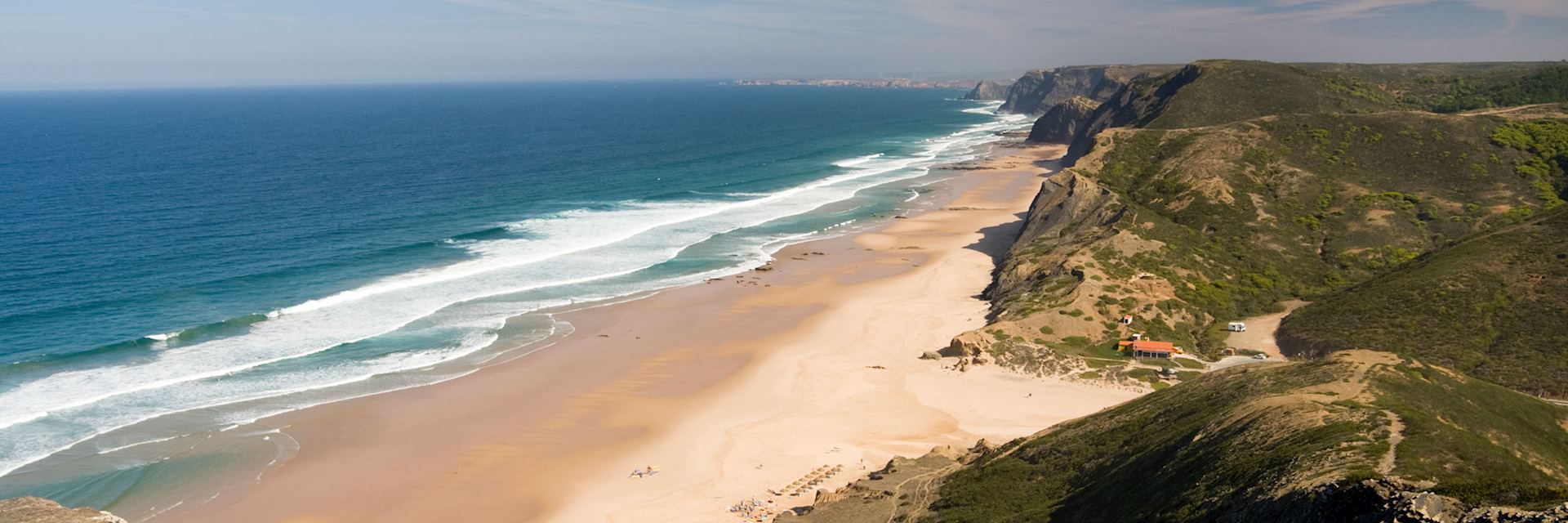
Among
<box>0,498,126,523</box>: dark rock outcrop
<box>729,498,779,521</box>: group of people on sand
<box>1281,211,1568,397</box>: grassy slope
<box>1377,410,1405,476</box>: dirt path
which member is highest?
<box>1377,410,1405,476</box>: dirt path

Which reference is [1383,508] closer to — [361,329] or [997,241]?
[361,329]

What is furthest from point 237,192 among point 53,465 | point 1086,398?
Answer: point 1086,398

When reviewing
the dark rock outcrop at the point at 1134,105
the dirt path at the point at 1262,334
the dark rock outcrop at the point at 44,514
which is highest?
the dark rock outcrop at the point at 1134,105

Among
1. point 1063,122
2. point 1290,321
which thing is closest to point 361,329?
point 1290,321

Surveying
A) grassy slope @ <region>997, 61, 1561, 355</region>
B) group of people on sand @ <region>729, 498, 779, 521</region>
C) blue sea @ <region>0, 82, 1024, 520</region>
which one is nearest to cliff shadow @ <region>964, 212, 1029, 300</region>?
grassy slope @ <region>997, 61, 1561, 355</region>

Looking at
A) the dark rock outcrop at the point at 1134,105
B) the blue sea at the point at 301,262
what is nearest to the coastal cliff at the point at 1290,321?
the dark rock outcrop at the point at 1134,105

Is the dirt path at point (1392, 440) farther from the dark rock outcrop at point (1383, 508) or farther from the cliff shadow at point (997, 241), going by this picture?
the cliff shadow at point (997, 241)

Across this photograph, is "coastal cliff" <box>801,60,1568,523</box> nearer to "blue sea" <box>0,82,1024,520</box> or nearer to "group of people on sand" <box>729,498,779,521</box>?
"group of people on sand" <box>729,498,779,521</box>
